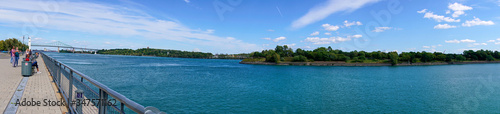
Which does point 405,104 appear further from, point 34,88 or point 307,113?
point 34,88

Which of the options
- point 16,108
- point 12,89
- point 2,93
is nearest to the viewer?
point 16,108

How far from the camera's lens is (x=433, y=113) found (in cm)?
2092

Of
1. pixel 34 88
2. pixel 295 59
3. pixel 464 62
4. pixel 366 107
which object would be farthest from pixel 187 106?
pixel 464 62

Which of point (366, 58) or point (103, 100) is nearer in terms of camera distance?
point (103, 100)

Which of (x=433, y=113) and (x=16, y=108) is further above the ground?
(x=16, y=108)

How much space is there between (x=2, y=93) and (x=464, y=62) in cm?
21982

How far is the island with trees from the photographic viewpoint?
13288cm

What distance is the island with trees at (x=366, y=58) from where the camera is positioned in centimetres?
13288

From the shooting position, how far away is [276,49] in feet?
627

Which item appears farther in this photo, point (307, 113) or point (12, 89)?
point (307, 113)

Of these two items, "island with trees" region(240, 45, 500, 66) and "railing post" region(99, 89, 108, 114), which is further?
"island with trees" region(240, 45, 500, 66)

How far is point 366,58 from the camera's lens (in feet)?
530

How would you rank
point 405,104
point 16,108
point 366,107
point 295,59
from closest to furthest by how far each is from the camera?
point 16,108, point 366,107, point 405,104, point 295,59

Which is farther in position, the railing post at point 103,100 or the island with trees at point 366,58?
the island with trees at point 366,58
